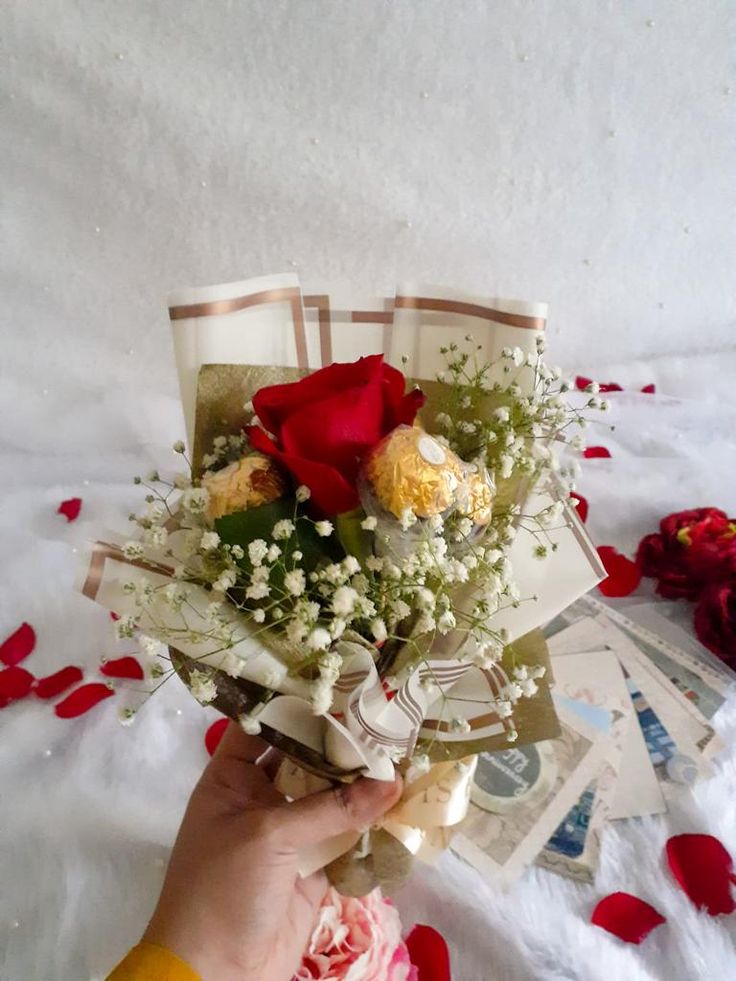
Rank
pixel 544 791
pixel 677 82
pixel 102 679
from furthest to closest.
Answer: pixel 677 82 → pixel 102 679 → pixel 544 791

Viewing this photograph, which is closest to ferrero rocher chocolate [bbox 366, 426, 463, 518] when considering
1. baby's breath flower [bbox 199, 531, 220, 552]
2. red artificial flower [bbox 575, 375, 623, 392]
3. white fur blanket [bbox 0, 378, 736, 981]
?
baby's breath flower [bbox 199, 531, 220, 552]

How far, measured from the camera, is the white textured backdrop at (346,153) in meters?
1.08

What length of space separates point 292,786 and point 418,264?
2.91 ft

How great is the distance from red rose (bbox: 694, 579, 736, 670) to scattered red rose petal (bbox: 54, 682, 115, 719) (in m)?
0.85

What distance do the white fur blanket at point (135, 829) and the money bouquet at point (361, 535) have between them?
0.84 feet

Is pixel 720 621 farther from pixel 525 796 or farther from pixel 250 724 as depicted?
pixel 250 724

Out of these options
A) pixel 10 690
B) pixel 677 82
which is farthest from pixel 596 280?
pixel 10 690

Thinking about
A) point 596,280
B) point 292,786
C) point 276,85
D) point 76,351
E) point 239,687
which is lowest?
point 292,786

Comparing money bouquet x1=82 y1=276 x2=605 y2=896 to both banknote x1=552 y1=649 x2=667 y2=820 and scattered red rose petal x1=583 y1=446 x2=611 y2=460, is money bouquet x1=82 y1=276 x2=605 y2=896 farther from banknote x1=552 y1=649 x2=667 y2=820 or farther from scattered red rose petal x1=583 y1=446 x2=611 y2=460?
scattered red rose petal x1=583 y1=446 x2=611 y2=460

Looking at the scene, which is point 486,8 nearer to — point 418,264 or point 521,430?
point 418,264

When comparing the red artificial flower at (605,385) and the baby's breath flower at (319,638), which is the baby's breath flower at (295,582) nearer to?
the baby's breath flower at (319,638)

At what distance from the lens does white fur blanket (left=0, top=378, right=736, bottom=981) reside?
832mm

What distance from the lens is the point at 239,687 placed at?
64 cm

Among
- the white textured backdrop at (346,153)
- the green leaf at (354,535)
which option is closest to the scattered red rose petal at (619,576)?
the white textured backdrop at (346,153)
